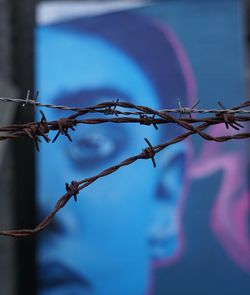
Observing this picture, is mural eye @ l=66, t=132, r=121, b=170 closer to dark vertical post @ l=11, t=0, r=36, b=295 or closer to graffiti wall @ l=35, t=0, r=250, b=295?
graffiti wall @ l=35, t=0, r=250, b=295

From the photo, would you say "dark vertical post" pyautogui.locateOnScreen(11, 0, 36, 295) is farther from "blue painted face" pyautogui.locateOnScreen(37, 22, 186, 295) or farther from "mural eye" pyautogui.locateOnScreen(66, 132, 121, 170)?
"mural eye" pyautogui.locateOnScreen(66, 132, 121, 170)

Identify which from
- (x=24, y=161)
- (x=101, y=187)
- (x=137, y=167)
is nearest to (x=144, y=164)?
(x=137, y=167)

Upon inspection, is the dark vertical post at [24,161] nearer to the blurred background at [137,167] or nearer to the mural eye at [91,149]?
the blurred background at [137,167]

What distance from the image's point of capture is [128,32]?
4.85 meters

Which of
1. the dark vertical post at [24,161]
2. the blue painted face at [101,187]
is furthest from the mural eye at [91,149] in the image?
the dark vertical post at [24,161]

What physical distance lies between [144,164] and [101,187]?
1.48 feet

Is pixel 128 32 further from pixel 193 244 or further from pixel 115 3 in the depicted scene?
pixel 193 244

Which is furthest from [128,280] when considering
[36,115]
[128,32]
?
[128,32]

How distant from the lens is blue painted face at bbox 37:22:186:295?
15.7 feet

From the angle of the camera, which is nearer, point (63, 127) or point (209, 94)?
point (63, 127)

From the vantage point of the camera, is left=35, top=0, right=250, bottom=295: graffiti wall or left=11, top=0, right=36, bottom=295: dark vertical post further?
left=11, top=0, right=36, bottom=295: dark vertical post

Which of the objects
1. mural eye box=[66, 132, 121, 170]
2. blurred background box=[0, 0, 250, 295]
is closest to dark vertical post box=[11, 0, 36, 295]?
blurred background box=[0, 0, 250, 295]

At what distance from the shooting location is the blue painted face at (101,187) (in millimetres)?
4797

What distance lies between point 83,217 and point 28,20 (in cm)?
192
